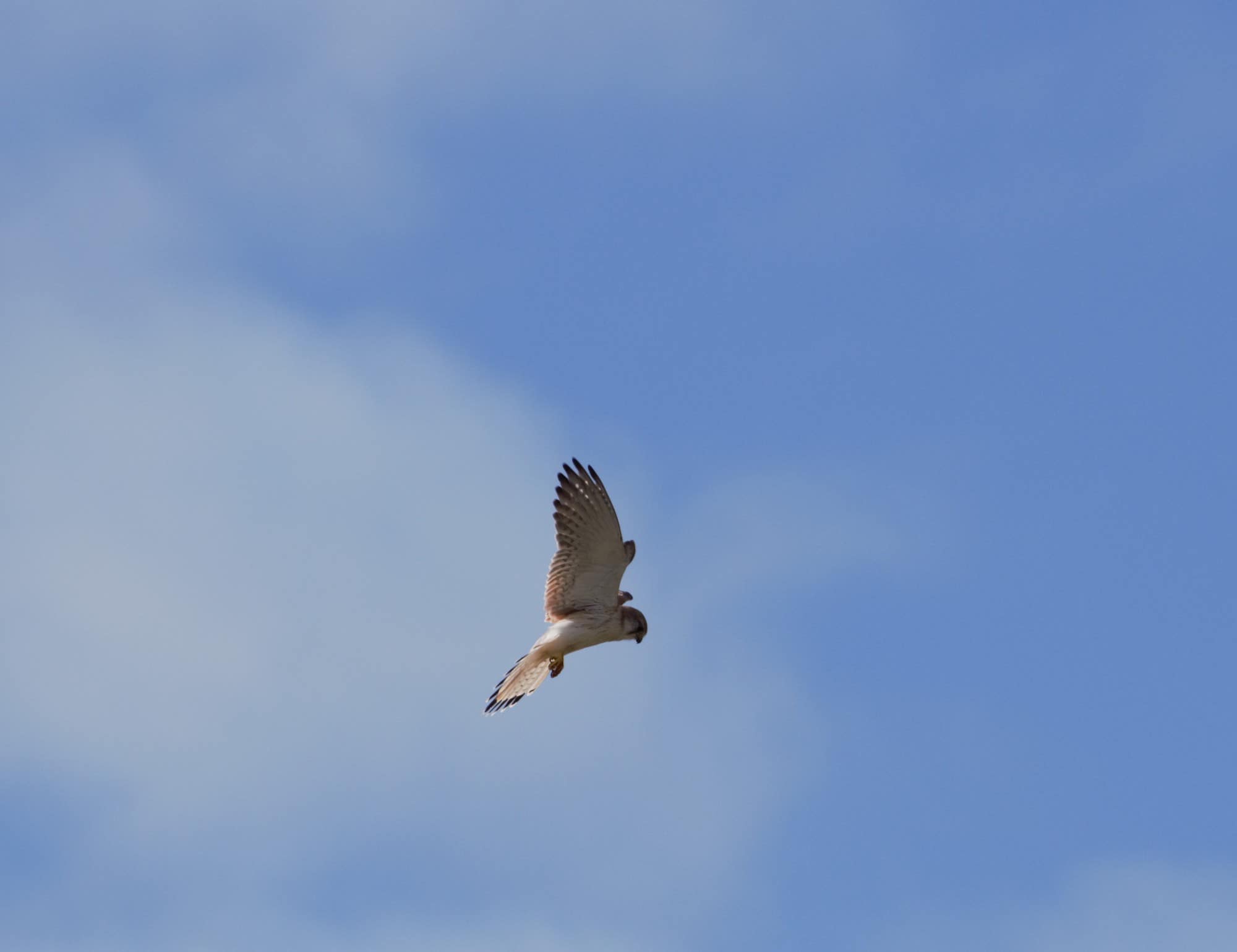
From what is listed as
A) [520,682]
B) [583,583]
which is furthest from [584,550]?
[520,682]

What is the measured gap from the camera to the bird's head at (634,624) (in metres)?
29.9

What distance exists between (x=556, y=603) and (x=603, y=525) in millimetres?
1276

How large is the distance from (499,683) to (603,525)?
2.53 meters

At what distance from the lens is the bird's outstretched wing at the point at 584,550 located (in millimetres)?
29234

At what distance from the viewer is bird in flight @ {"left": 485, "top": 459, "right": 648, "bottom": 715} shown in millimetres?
29250

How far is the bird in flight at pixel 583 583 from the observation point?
29250 mm

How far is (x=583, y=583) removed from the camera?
29703 mm

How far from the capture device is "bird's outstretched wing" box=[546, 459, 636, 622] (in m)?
29.2

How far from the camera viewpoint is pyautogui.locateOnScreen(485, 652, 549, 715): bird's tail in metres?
30.0

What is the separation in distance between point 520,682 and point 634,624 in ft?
5.41

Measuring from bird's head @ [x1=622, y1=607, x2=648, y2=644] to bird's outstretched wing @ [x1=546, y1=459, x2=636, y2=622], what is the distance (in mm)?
218

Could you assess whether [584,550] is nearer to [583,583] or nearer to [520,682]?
[583,583]

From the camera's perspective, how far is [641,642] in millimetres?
30203

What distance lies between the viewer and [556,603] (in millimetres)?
29844
